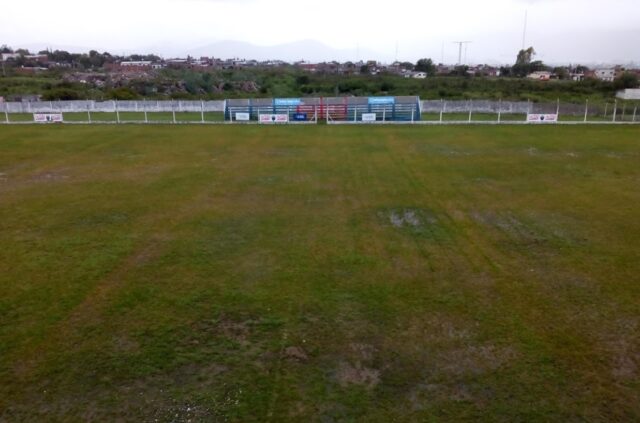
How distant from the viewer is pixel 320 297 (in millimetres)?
9133

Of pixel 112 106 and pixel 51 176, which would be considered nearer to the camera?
pixel 51 176

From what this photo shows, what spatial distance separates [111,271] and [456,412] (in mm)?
7276

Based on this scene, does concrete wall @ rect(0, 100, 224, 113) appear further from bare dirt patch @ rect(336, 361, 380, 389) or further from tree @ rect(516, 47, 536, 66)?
tree @ rect(516, 47, 536, 66)

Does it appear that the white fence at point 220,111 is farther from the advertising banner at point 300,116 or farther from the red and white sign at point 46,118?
the advertising banner at point 300,116

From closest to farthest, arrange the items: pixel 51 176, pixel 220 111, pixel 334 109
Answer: pixel 51 176 → pixel 334 109 → pixel 220 111

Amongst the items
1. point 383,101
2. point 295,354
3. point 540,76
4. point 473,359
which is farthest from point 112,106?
point 540,76

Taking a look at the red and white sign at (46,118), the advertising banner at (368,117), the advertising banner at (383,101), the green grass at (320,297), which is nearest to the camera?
the green grass at (320,297)

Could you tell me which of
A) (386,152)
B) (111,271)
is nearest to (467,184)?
(386,152)

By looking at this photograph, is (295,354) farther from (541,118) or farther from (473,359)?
(541,118)

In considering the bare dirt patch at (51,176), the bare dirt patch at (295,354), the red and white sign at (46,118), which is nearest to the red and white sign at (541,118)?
the bare dirt patch at (51,176)

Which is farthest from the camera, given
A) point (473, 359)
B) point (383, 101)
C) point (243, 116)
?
point (383, 101)

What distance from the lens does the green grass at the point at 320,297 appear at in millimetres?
6504

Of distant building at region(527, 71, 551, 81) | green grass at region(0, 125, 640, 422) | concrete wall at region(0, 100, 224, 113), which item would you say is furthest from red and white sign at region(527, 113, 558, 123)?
distant building at region(527, 71, 551, 81)

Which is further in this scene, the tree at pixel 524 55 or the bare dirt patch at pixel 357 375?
the tree at pixel 524 55
